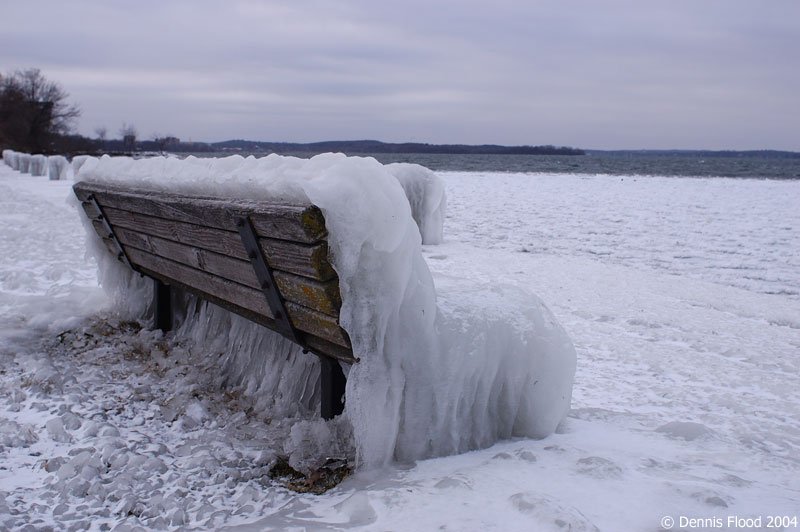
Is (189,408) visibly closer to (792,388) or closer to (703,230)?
(792,388)

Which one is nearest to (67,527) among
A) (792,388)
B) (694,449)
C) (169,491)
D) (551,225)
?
(169,491)

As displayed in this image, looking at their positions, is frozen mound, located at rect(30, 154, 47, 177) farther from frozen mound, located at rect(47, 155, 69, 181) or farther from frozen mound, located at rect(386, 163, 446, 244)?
frozen mound, located at rect(386, 163, 446, 244)

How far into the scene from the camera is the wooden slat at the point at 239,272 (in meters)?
2.41

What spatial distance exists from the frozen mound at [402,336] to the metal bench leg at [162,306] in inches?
63.2

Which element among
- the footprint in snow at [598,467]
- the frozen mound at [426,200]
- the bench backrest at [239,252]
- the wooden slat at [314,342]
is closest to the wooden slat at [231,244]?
the bench backrest at [239,252]

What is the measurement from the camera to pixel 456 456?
2844mm

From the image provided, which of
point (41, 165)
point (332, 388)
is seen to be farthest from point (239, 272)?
point (41, 165)

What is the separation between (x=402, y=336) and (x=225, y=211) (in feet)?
3.07

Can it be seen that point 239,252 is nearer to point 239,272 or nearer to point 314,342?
point 239,272

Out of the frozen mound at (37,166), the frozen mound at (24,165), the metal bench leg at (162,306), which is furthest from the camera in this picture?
the frozen mound at (24,165)

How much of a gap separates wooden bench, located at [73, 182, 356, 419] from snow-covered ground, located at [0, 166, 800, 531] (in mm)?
609

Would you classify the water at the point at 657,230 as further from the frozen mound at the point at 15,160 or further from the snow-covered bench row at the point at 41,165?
the frozen mound at the point at 15,160

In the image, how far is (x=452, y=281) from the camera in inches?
132

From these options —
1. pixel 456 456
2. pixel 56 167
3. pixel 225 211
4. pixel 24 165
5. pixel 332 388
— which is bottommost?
pixel 456 456
